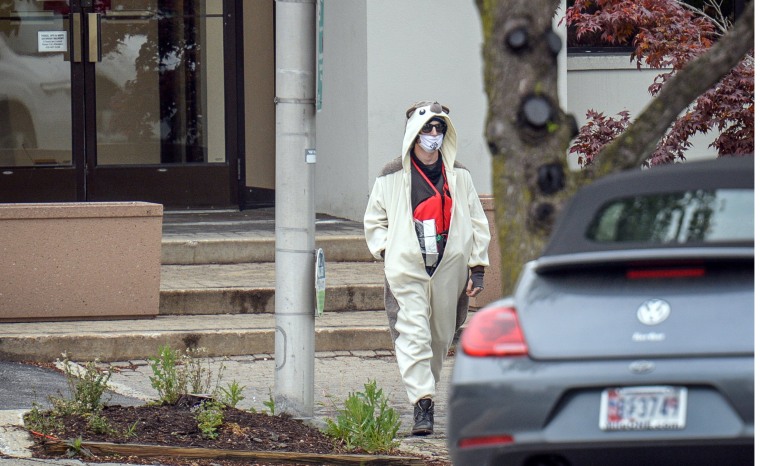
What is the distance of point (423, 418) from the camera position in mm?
7270

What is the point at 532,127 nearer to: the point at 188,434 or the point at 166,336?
the point at 188,434

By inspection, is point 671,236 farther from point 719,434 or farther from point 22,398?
point 22,398

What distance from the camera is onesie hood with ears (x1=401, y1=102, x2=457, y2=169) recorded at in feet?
24.3

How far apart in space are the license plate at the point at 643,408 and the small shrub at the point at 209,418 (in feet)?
9.43

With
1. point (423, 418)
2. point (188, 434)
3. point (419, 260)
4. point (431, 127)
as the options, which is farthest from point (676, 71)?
point (188, 434)

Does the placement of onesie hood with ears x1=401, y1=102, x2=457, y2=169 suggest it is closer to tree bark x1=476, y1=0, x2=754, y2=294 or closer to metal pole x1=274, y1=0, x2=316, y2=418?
metal pole x1=274, y1=0, x2=316, y2=418

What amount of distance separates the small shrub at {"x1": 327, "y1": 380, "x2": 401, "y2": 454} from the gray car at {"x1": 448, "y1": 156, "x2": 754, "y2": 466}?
214 cm

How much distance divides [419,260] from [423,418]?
33.1 inches

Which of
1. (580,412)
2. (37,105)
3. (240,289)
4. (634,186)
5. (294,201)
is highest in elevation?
(37,105)

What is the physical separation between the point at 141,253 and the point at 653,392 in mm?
5932

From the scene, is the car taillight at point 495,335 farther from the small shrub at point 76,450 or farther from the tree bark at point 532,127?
the small shrub at point 76,450

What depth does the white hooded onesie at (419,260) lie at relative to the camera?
7.34 metres

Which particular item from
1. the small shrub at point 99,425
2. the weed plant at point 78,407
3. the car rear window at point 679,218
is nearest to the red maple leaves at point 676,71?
the weed plant at point 78,407

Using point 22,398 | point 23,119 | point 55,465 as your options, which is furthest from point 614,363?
point 23,119
